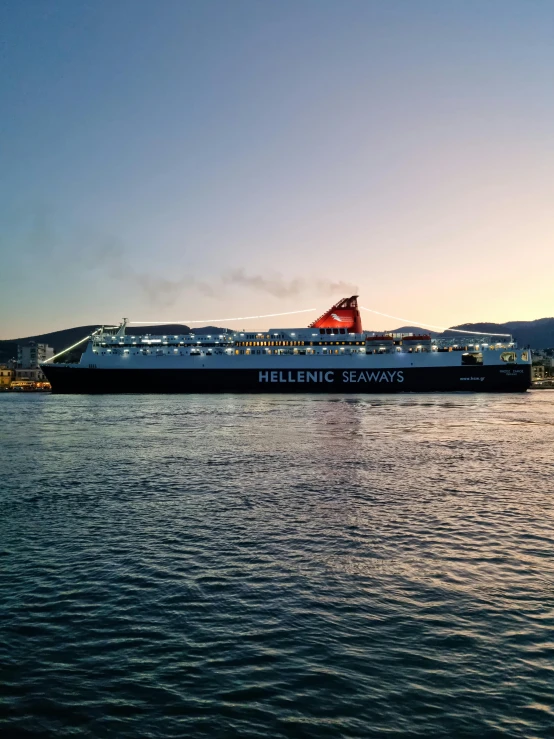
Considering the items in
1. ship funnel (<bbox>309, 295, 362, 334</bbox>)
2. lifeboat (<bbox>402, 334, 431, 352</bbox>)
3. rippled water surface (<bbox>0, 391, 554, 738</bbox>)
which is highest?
ship funnel (<bbox>309, 295, 362, 334</bbox>)

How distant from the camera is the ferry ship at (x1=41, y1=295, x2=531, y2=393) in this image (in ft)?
241

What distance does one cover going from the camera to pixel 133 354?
75.3 m

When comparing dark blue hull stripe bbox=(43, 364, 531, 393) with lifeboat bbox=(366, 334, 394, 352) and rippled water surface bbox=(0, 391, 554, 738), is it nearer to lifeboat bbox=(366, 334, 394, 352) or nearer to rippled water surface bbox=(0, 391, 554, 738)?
lifeboat bbox=(366, 334, 394, 352)

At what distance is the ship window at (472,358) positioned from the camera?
240 feet

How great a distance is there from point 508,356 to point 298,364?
30007mm

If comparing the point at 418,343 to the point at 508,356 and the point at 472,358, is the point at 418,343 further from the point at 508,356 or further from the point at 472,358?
the point at 508,356

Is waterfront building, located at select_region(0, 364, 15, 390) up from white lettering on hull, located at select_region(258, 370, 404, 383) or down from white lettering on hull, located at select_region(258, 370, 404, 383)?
up

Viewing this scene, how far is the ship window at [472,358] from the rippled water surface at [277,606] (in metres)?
60.6

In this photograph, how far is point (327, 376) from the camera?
74500mm

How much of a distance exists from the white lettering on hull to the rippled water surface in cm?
5824

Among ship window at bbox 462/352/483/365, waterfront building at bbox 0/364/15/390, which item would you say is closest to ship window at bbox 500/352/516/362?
ship window at bbox 462/352/483/365

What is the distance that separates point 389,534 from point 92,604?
18.5ft

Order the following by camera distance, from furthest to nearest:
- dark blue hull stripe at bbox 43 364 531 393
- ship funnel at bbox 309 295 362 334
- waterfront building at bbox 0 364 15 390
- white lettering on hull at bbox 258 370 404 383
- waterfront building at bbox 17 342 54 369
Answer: waterfront building at bbox 17 342 54 369
waterfront building at bbox 0 364 15 390
ship funnel at bbox 309 295 362 334
white lettering on hull at bbox 258 370 404 383
dark blue hull stripe at bbox 43 364 531 393

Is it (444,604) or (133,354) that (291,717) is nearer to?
(444,604)
